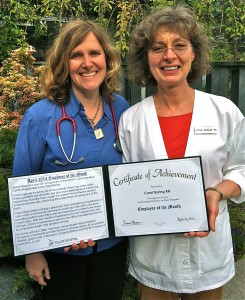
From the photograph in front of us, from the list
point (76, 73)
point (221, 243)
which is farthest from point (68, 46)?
point (221, 243)

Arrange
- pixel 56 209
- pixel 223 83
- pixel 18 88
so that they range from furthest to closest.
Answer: pixel 18 88, pixel 223 83, pixel 56 209

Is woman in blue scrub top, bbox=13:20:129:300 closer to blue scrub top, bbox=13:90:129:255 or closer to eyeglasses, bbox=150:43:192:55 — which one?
blue scrub top, bbox=13:90:129:255

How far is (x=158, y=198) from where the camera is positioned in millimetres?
1929

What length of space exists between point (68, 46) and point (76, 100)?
0.28 m

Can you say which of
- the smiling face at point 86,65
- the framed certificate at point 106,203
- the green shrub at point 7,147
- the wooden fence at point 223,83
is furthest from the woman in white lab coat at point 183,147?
the green shrub at point 7,147

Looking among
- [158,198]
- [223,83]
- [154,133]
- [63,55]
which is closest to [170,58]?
[154,133]

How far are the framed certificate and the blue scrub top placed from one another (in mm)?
152

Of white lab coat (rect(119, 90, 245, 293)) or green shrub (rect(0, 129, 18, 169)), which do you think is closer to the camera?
white lab coat (rect(119, 90, 245, 293))

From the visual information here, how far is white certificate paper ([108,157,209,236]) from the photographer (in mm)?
1880

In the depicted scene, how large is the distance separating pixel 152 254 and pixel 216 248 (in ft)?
1.10

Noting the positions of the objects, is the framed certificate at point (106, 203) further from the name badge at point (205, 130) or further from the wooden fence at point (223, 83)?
the wooden fence at point (223, 83)

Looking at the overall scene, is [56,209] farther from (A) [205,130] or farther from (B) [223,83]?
(B) [223,83]

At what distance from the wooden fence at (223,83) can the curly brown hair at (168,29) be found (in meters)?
2.10

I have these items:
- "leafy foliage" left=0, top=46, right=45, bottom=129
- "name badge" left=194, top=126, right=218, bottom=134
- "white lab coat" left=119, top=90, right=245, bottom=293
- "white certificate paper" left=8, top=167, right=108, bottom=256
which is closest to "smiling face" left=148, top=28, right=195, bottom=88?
"white lab coat" left=119, top=90, right=245, bottom=293
